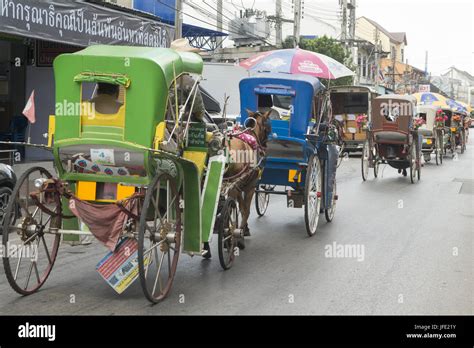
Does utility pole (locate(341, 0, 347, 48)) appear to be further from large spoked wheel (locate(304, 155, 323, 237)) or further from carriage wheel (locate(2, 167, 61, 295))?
carriage wheel (locate(2, 167, 61, 295))

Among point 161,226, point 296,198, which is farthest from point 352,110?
point 161,226

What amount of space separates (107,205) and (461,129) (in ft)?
106

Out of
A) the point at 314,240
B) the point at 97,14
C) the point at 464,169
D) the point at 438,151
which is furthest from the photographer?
the point at 438,151

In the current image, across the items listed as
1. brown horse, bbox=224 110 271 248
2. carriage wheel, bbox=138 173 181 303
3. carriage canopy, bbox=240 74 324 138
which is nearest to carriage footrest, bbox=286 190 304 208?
carriage canopy, bbox=240 74 324 138

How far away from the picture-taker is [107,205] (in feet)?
20.2

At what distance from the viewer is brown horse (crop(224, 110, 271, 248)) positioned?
812cm

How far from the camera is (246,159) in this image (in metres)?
8.33

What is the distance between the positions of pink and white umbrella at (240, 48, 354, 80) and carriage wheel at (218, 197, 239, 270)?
163 inches

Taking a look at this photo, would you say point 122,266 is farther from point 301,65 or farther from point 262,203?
point 301,65

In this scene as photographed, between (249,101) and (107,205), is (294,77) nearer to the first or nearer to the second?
(249,101)

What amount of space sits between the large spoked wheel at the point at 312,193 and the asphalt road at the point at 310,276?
0.73 feet

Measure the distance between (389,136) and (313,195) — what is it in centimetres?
892

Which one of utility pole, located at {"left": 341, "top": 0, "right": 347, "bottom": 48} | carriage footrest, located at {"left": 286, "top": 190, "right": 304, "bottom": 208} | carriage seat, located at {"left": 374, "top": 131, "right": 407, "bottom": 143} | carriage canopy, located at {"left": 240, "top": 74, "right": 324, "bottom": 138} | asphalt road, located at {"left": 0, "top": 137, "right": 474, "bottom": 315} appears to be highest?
utility pole, located at {"left": 341, "top": 0, "right": 347, "bottom": 48}
